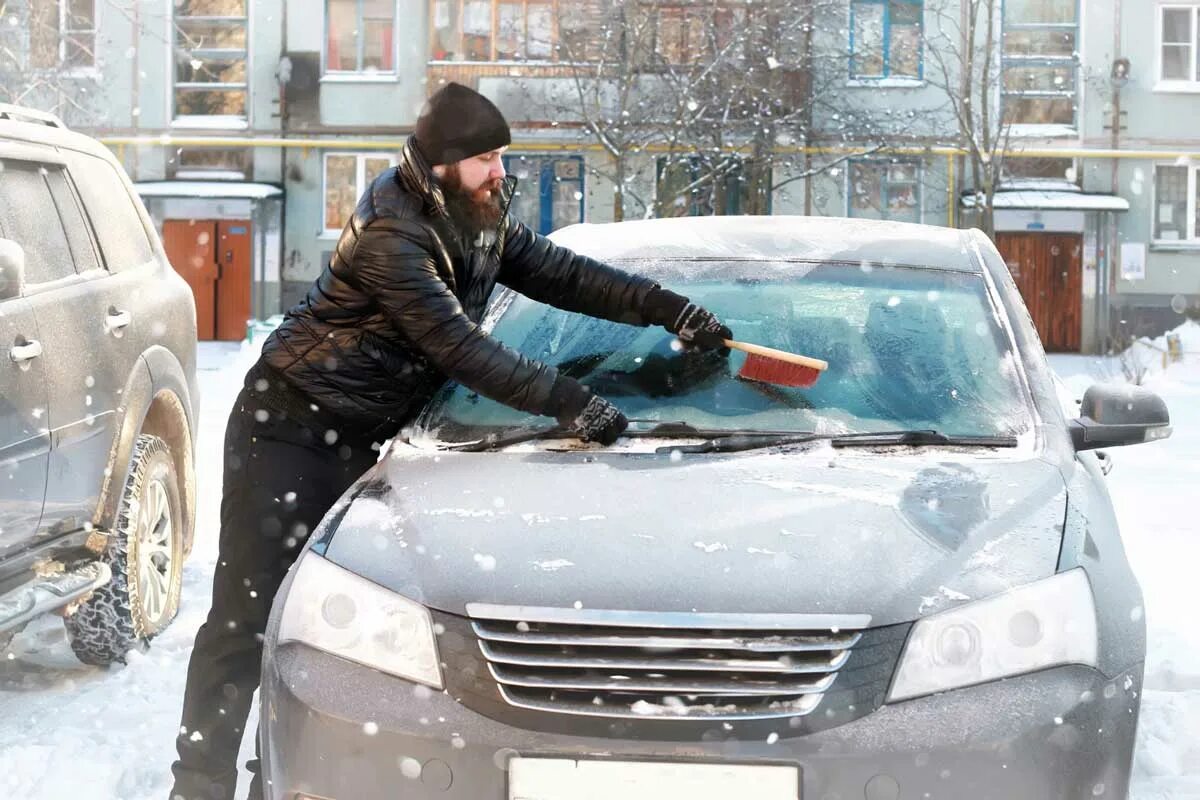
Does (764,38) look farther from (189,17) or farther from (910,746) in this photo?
(910,746)

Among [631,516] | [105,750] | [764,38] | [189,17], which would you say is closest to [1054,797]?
[631,516]

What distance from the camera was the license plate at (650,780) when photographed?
2.41m

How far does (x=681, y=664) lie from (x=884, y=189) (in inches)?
1177

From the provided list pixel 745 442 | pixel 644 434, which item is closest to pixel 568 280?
pixel 644 434

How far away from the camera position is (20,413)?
4.29m

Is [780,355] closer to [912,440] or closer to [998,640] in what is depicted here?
[912,440]

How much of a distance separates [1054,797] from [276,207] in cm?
3021

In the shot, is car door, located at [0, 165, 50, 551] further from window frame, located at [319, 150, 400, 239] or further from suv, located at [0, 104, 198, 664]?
window frame, located at [319, 150, 400, 239]

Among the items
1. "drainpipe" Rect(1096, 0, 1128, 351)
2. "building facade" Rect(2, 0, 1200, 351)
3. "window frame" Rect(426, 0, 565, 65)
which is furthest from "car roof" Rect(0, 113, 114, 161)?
"drainpipe" Rect(1096, 0, 1128, 351)

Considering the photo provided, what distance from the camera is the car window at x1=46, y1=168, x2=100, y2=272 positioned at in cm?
501

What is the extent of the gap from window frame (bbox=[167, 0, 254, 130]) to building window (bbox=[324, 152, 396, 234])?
206 cm

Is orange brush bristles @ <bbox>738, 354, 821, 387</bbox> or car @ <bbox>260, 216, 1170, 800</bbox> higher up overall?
orange brush bristles @ <bbox>738, 354, 821, 387</bbox>

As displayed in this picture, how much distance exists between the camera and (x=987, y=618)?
8.33ft

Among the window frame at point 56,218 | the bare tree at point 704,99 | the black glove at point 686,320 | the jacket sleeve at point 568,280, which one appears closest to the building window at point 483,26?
the bare tree at point 704,99
